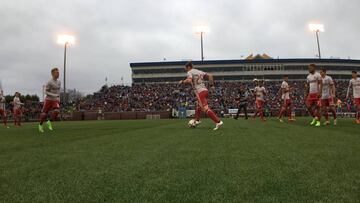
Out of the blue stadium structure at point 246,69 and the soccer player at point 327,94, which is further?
the blue stadium structure at point 246,69

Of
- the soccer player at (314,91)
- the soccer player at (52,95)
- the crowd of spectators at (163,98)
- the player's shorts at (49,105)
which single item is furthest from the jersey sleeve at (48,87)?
the crowd of spectators at (163,98)

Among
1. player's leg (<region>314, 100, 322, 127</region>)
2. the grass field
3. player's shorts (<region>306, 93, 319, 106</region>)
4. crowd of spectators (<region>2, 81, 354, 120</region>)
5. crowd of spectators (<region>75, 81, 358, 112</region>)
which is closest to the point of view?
the grass field

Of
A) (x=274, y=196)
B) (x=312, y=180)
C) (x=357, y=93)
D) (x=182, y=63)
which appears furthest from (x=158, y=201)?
(x=182, y=63)

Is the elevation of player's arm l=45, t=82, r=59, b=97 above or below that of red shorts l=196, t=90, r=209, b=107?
above

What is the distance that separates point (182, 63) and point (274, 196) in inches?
3059

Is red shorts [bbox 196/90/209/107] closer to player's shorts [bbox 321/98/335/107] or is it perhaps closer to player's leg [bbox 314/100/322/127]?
player's leg [bbox 314/100/322/127]

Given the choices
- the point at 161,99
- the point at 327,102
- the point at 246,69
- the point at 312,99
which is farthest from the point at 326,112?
the point at 246,69

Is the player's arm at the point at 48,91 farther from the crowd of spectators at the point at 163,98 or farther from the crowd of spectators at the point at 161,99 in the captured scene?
the crowd of spectators at the point at 163,98

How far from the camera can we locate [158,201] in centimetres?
225

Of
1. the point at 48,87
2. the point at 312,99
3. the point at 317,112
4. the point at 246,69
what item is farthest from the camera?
the point at 246,69

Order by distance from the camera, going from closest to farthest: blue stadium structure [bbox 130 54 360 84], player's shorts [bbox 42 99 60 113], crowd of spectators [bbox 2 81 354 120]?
player's shorts [bbox 42 99 60 113]
crowd of spectators [bbox 2 81 354 120]
blue stadium structure [bbox 130 54 360 84]

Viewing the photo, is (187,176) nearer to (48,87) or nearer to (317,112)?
(48,87)

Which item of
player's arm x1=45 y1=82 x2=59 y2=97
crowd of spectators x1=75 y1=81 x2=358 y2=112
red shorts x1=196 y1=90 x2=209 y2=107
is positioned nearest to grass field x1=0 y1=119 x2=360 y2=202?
red shorts x1=196 y1=90 x2=209 y2=107

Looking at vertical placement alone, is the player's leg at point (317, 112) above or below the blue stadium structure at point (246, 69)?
below
